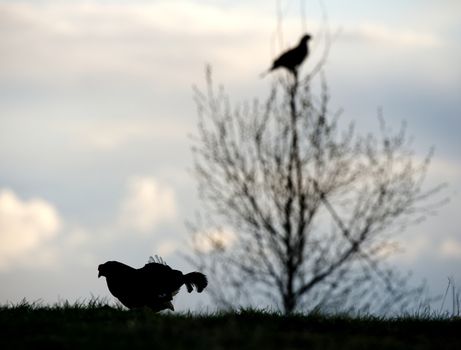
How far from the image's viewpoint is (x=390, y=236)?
17469mm

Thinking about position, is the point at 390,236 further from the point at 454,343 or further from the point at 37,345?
the point at 37,345

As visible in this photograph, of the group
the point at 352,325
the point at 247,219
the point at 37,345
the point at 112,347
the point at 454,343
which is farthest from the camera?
the point at 247,219

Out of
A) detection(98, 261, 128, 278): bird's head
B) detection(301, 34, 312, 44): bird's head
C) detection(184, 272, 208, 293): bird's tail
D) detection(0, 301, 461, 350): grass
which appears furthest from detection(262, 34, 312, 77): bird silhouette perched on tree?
detection(0, 301, 461, 350): grass

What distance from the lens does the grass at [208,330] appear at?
24.3 feet

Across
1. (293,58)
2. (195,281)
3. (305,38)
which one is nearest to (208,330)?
(195,281)

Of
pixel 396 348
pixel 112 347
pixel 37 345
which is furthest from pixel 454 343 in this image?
pixel 37 345

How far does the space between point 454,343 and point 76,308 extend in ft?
15.0

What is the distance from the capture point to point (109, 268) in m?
11.6

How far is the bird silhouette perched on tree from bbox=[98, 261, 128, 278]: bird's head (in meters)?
7.52

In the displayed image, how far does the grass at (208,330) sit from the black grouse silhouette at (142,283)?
90 centimetres

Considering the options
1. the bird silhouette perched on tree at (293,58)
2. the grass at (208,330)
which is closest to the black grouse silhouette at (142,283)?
the grass at (208,330)

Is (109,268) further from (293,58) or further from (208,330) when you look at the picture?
(293,58)

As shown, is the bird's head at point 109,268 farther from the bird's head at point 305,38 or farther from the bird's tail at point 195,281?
the bird's head at point 305,38

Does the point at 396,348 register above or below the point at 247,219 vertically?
below
